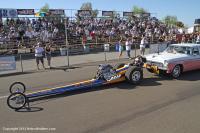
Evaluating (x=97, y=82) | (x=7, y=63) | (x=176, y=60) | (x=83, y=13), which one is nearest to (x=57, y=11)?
(x=83, y=13)

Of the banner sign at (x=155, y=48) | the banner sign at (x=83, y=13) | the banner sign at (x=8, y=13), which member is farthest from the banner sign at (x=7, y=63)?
the banner sign at (x=83, y=13)

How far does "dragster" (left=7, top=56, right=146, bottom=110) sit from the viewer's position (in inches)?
284

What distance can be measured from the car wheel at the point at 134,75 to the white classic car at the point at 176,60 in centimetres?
129

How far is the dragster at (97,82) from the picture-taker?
722 cm

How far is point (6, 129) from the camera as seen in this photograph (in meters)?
5.81

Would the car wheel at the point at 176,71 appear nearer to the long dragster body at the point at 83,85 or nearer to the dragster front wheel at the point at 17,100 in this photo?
the long dragster body at the point at 83,85

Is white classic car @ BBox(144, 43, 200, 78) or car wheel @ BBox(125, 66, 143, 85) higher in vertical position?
white classic car @ BBox(144, 43, 200, 78)

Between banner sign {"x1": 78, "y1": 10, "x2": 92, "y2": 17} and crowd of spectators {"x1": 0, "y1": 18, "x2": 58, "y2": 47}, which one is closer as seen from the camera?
crowd of spectators {"x1": 0, "y1": 18, "x2": 58, "y2": 47}

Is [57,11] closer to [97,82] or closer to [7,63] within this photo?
[7,63]

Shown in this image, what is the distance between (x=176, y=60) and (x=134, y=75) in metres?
2.25

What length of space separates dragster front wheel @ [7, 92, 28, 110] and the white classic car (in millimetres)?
5833

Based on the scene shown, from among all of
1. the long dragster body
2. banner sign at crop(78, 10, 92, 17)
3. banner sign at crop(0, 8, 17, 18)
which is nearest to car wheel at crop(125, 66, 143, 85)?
the long dragster body

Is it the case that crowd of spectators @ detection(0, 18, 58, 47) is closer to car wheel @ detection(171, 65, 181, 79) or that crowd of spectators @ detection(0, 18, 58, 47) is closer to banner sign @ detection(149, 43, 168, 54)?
banner sign @ detection(149, 43, 168, 54)

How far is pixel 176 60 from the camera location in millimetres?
10742
